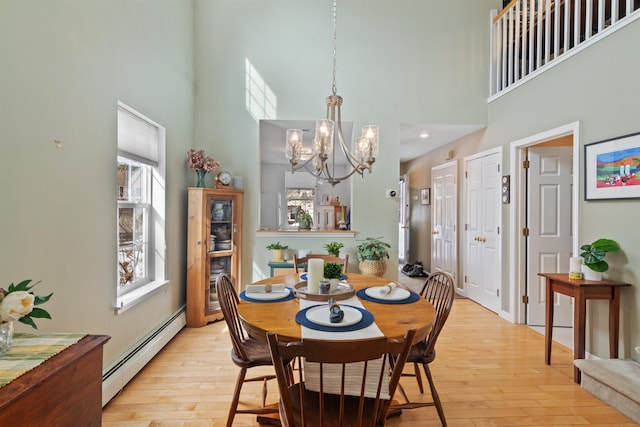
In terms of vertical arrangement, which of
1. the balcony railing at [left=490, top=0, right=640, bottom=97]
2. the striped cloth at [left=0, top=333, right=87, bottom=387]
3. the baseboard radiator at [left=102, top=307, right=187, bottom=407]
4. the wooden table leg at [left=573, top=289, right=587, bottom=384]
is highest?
the balcony railing at [left=490, top=0, right=640, bottom=97]

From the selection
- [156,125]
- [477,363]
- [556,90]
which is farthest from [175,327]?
[556,90]

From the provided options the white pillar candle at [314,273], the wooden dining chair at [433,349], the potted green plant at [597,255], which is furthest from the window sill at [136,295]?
the potted green plant at [597,255]

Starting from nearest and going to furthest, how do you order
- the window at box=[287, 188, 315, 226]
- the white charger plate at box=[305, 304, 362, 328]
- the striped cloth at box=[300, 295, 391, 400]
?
1. the striped cloth at box=[300, 295, 391, 400]
2. the white charger plate at box=[305, 304, 362, 328]
3. the window at box=[287, 188, 315, 226]

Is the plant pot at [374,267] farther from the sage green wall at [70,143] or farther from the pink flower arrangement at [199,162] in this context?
the sage green wall at [70,143]

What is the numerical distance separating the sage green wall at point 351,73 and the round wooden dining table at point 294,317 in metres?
2.16

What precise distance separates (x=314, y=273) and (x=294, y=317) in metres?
0.40

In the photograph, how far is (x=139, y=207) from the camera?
9.25 feet

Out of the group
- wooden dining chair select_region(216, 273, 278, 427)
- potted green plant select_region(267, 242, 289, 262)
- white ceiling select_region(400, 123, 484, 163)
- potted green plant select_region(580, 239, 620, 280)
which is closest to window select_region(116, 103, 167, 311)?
wooden dining chair select_region(216, 273, 278, 427)

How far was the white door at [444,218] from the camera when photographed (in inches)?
189

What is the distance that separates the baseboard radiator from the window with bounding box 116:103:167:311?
381mm

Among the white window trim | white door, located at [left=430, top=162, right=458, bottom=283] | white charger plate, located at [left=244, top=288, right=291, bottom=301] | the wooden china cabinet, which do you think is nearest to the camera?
white charger plate, located at [left=244, top=288, right=291, bottom=301]

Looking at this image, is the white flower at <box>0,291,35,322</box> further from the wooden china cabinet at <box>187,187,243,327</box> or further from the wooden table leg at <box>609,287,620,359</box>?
the wooden table leg at <box>609,287,620,359</box>

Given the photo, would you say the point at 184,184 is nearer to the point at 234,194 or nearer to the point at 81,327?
the point at 234,194

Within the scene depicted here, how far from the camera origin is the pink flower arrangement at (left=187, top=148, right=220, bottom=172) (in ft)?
11.1
